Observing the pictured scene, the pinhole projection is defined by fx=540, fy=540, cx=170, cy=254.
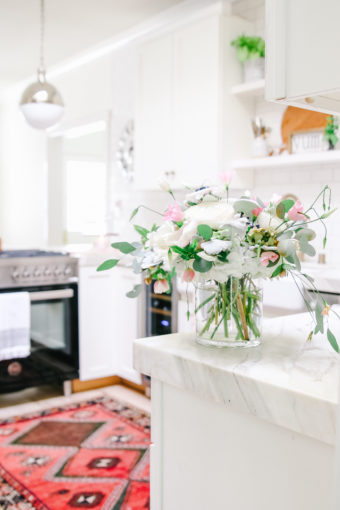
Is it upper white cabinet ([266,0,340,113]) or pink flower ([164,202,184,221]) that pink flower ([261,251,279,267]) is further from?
upper white cabinet ([266,0,340,113])

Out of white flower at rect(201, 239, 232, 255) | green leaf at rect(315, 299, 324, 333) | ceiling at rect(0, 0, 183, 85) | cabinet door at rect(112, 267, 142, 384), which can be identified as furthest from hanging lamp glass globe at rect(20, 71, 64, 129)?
green leaf at rect(315, 299, 324, 333)

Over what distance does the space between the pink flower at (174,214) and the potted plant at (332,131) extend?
6.76 ft

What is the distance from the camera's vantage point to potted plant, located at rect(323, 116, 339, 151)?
9.70 feet

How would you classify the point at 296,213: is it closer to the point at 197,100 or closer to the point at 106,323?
the point at 197,100

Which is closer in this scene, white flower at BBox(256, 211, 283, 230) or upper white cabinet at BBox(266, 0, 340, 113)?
upper white cabinet at BBox(266, 0, 340, 113)

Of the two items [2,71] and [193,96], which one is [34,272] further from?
[2,71]

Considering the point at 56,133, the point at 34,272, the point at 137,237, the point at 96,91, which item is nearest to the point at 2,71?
the point at 56,133

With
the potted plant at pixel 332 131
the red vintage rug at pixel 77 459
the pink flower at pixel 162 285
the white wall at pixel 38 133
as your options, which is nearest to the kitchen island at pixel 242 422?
the pink flower at pixel 162 285

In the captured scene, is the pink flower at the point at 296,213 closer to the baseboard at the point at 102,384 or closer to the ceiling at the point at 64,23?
the baseboard at the point at 102,384

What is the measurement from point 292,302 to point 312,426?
1.86 m

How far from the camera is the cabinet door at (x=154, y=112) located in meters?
3.67

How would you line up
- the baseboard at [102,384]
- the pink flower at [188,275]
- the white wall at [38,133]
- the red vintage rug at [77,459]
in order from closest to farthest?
the pink flower at [188,275]
the red vintage rug at [77,459]
the baseboard at [102,384]
the white wall at [38,133]

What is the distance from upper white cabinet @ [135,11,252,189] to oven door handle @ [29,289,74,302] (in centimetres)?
96

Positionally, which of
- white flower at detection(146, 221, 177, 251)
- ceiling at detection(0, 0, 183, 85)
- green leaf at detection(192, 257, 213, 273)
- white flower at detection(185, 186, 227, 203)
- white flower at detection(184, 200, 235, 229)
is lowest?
green leaf at detection(192, 257, 213, 273)
